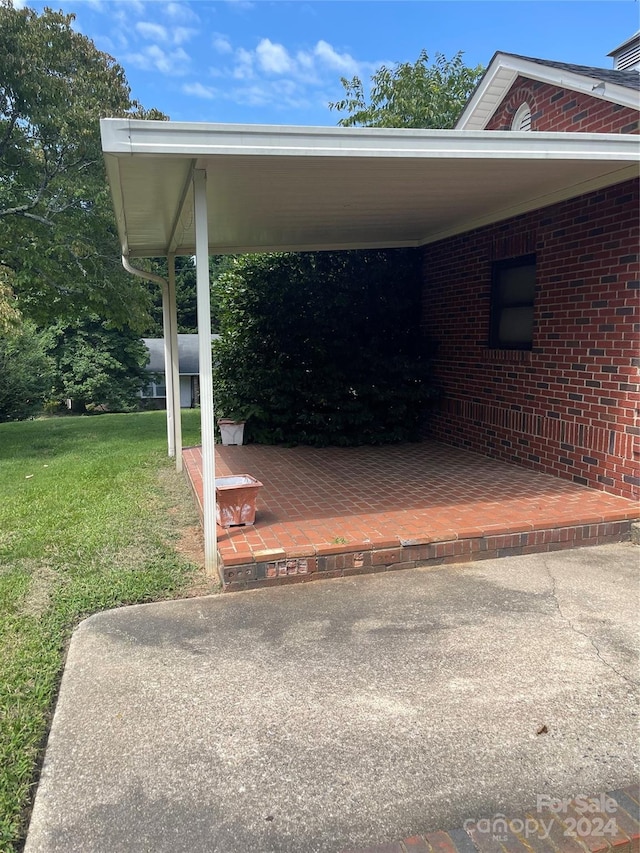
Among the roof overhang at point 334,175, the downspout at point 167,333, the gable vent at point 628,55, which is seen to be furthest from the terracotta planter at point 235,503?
the gable vent at point 628,55

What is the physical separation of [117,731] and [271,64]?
27.7 feet

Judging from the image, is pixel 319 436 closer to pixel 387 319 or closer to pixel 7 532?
pixel 387 319

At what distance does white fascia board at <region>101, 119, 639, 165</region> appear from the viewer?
10.1 ft

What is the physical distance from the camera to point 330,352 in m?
8.12

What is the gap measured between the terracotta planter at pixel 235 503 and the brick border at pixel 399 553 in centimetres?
42

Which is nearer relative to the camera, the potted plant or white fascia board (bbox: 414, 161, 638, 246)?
white fascia board (bbox: 414, 161, 638, 246)

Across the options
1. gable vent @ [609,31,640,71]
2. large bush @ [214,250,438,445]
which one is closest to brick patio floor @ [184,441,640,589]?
large bush @ [214,250,438,445]

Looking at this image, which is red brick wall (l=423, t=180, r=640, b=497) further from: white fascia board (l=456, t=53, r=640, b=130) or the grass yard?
the grass yard

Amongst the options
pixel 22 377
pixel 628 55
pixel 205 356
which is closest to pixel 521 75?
pixel 628 55

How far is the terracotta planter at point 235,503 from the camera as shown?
13.9 feet

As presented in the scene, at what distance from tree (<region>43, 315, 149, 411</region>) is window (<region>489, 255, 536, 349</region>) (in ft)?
72.6

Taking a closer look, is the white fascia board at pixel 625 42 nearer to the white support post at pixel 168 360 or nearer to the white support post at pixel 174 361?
the white support post at pixel 174 361

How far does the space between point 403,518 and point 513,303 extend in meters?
3.25

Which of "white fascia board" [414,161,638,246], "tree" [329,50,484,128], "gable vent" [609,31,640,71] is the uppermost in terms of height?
"tree" [329,50,484,128]
